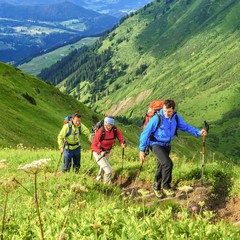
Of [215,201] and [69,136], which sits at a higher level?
[69,136]

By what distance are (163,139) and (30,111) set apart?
168 feet

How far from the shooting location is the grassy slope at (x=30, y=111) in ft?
115

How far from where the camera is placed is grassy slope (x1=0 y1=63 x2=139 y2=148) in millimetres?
35188

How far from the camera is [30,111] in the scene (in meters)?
54.0

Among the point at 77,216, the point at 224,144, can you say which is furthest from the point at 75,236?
the point at 224,144

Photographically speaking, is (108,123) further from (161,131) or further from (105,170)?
(161,131)

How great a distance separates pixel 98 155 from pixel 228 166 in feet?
17.9

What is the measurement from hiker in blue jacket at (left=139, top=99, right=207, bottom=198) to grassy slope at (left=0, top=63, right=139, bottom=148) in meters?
20.3

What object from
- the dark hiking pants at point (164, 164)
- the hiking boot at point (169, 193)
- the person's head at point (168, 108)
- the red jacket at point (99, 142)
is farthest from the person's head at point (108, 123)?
the hiking boot at point (169, 193)

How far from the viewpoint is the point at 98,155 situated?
34.3 ft

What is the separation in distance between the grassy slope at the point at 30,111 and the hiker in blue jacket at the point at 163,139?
20279mm

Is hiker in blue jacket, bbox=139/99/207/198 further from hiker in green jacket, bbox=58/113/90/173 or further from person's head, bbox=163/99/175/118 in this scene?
hiker in green jacket, bbox=58/113/90/173

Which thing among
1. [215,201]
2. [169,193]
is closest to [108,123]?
[169,193]

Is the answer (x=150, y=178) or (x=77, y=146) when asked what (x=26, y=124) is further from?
(x=150, y=178)
